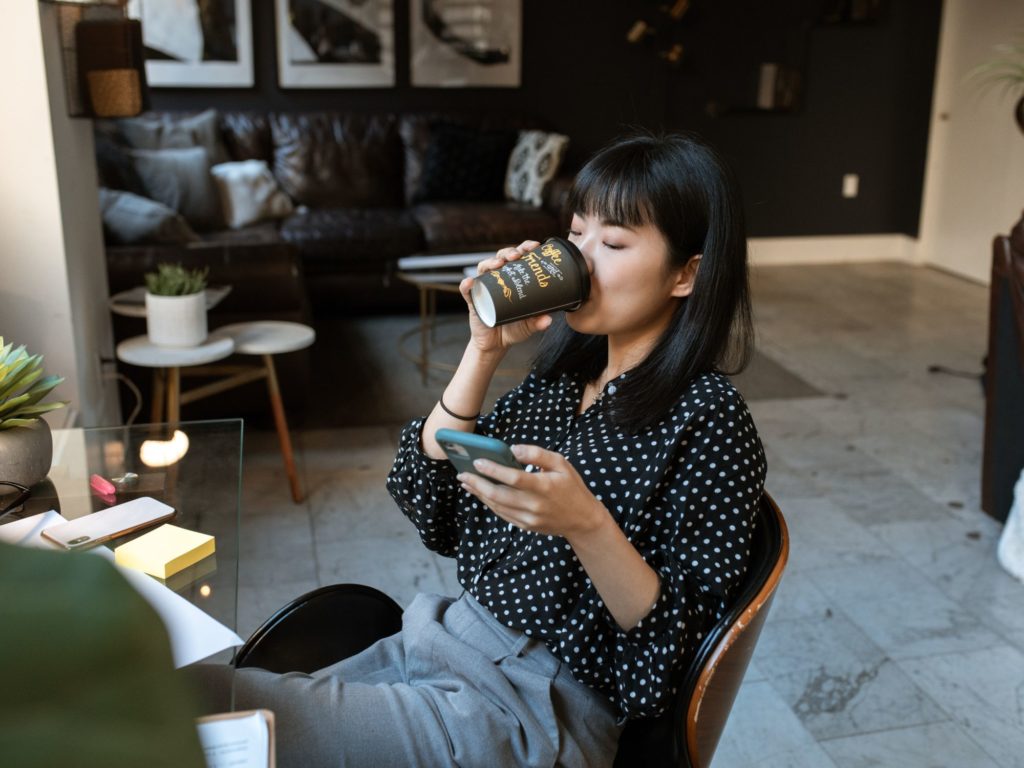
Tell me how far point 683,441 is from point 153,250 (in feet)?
8.42

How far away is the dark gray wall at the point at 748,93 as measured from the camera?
5965mm

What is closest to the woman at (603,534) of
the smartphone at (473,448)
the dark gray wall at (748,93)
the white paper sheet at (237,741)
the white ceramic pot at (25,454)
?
the smartphone at (473,448)

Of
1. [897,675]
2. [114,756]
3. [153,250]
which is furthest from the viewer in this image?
[153,250]

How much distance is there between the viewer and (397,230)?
16.7 feet

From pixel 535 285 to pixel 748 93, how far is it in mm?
5613

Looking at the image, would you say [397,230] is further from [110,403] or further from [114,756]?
[114,756]

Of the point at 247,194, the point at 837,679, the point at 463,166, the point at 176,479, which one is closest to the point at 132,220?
the point at 247,194

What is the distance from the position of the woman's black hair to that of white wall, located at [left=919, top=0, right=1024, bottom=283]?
5.16m

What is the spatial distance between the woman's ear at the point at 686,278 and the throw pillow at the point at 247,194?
14.1 feet

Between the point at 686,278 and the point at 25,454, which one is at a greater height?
the point at 686,278

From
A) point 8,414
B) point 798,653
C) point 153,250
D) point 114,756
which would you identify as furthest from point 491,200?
point 114,756

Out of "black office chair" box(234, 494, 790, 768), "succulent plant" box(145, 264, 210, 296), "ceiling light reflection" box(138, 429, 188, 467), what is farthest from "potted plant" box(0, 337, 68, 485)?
"succulent plant" box(145, 264, 210, 296)

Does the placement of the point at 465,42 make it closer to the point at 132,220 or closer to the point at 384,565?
the point at 132,220

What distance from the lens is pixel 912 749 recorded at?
1.91 m
